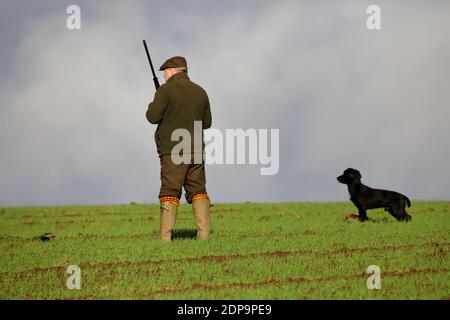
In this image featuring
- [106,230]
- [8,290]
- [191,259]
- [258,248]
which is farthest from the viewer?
[106,230]

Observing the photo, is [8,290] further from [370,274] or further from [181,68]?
[181,68]

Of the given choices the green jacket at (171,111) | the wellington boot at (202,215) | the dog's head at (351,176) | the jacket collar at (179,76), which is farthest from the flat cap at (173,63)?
the dog's head at (351,176)

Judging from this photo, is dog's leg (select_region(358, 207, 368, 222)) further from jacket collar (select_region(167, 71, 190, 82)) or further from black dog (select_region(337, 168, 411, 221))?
jacket collar (select_region(167, 71, 190, 82))

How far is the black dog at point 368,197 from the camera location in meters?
17.3

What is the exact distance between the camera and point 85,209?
2455 cm

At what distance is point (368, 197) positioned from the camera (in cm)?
1734

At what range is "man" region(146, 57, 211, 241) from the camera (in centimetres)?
1255

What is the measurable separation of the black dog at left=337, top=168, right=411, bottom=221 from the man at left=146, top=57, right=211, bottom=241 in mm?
5686

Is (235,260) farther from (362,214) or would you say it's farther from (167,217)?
(362,214)

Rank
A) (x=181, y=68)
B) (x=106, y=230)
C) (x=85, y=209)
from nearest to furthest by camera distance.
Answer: (x=181, y=68), (x=106, y=230), (x=85, y=209)
